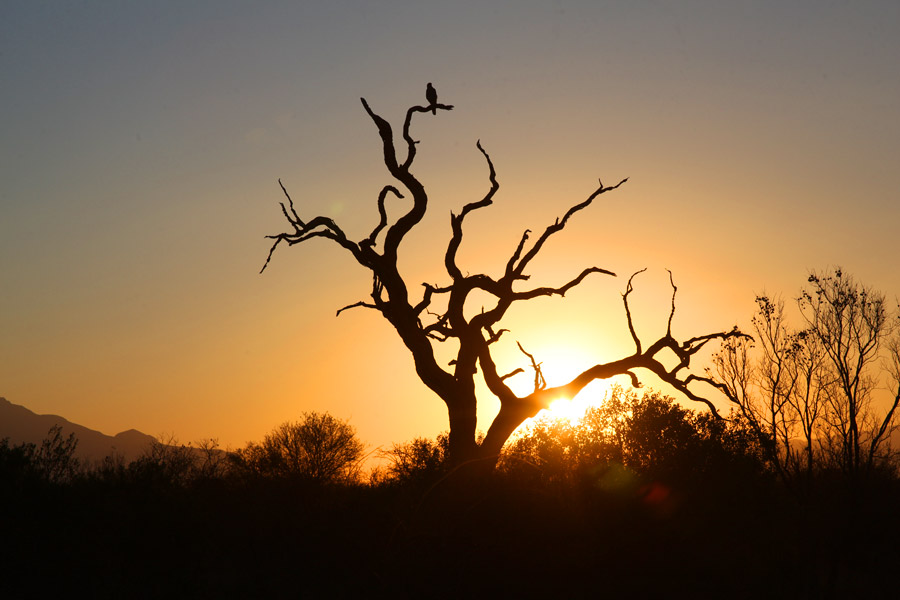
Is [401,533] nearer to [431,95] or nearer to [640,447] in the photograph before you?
[431,95]

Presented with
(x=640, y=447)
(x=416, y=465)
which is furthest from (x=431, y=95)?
(x=640, y=447)

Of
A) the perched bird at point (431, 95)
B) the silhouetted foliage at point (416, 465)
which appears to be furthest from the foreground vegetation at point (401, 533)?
the perched bird at point (431, 95)

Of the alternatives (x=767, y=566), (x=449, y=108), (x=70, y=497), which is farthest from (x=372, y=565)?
(x=449, y=108)

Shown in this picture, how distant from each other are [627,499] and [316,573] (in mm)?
5484

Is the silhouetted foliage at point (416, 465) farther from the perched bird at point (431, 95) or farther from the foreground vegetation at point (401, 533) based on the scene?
the perched bird at point (431, 95)

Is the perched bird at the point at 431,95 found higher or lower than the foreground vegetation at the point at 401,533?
higher

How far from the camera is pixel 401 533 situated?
10508 mm

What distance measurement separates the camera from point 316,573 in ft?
38.3

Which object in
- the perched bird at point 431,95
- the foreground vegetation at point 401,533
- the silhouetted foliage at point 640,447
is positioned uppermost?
the perched bird at point 431,95

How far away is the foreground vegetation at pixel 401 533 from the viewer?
1105 cm

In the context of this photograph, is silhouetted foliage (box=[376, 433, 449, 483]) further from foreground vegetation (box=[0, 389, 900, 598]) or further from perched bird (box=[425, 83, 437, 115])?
perched bird (box=[425, 83, 437, 115])

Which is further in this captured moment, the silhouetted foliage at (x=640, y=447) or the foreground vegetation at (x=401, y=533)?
the silhouetted foliage at (x=640, y=447)

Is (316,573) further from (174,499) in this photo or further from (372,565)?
(174,499)

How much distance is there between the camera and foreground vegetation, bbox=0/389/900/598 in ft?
36.2
